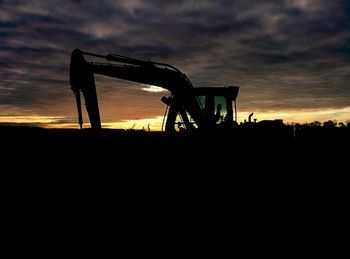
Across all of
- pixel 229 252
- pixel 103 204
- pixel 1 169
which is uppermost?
pixel 1 169

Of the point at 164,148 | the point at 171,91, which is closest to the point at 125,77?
the point at 171,91

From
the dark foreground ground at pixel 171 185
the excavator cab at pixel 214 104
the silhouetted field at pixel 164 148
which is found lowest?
the dark foreground ground at pixel 171 185

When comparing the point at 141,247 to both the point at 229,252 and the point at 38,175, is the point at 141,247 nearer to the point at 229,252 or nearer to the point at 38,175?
the point at 229,252

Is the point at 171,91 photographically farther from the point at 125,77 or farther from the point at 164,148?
the point at 164,148

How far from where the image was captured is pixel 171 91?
16781mm

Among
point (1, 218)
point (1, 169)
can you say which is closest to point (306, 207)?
point (1, 218)

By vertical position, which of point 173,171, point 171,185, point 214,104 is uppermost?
point 214,104

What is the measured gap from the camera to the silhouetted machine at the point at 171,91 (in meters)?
13.7

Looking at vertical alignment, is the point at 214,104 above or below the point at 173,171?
above

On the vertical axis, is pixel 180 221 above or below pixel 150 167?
below

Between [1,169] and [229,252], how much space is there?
5.72 metres

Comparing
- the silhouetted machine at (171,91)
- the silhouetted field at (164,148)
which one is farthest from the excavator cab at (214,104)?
the silhouetted field at (164,148)

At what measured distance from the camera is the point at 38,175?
24.0 feet

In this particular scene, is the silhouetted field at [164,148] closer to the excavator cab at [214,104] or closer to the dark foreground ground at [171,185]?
the dark foreground ground at [171,185]
